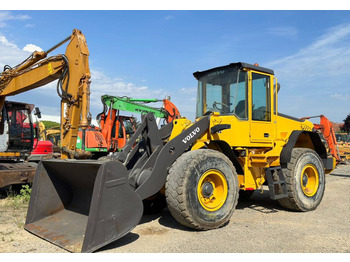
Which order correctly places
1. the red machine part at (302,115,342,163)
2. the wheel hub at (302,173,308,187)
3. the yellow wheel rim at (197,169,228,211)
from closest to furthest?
the yellow wheel rim at (197,169,228,211)
the wheel hub at (302,173,308,187)
the red machine part at (302,115,342,163)

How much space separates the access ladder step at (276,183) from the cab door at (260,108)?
602 mm

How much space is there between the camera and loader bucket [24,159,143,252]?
3951mm

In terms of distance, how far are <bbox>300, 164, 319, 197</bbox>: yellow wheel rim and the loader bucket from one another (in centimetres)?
405

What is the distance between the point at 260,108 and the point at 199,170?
226 cm

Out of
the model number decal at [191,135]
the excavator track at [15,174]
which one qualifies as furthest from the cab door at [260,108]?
the excavator track at [15,174]

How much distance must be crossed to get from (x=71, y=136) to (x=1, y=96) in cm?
297

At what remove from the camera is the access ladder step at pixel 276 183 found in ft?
20.2

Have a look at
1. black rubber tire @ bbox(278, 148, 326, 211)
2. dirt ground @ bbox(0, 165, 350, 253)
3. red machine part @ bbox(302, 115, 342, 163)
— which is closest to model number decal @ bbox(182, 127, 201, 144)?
dirt ground @ bbox(0, 165, 350, 253)

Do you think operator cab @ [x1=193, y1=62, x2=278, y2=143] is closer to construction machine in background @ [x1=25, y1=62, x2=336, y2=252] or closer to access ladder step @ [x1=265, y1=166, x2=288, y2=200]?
construction machine in background @ [x1=25, y1=62, x2=336, y2=252]

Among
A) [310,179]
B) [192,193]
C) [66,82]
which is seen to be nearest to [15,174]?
[66,82]

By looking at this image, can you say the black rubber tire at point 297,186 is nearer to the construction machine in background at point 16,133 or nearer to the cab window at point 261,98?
the cab window at point 261,98

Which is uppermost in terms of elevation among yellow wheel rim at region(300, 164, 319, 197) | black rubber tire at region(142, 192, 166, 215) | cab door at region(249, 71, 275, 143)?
cab door at region(249, 71, 275, 143)

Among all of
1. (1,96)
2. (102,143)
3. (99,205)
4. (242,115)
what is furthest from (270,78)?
(102,143)

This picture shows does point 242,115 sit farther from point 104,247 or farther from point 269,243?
point 104,247
